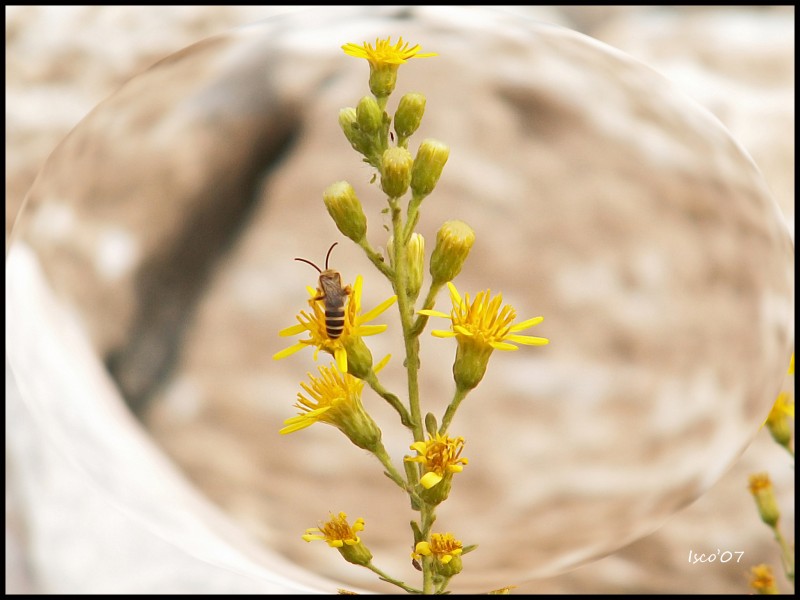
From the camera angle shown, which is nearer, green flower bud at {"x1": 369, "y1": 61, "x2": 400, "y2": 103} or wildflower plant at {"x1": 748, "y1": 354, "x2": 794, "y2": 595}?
green flower bud at {"x1": 369, "y1": 61, "x2": 400, "y2": 103}

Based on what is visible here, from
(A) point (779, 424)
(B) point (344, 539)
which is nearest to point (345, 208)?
(B) point (344, 539)

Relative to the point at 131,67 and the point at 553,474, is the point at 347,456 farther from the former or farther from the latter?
the point at 131,67

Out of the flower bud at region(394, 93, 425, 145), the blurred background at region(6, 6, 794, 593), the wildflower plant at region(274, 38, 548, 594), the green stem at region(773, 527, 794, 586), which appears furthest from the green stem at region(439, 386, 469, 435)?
the blurred background at region(6, 6, 794, 593)

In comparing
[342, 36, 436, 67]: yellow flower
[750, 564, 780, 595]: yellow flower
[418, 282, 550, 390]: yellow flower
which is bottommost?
[750, 564, 780, 595]: yellow flower

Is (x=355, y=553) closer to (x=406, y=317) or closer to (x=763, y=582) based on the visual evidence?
(x=406, y=317)

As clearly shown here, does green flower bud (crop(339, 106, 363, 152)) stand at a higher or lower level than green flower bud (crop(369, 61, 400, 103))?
lower

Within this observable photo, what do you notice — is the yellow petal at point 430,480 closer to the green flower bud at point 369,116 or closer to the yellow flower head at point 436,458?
the yellow flower head at point 436,458

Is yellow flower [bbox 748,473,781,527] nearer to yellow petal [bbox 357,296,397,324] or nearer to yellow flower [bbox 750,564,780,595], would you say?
yellow flower [bbox 750,564,780,595]

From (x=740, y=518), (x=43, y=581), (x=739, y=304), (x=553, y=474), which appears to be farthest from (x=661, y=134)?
(x=43, y=581)
